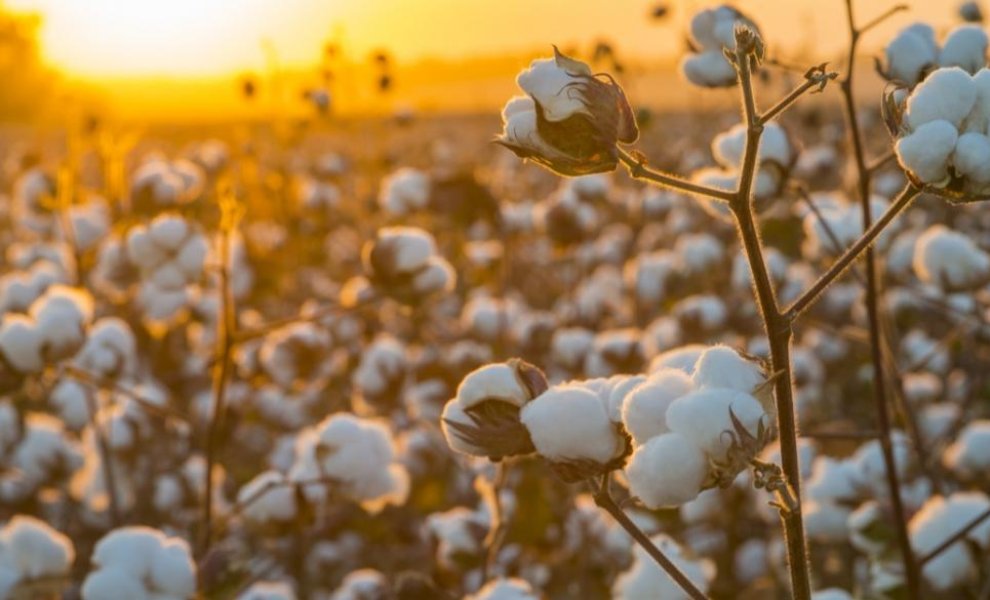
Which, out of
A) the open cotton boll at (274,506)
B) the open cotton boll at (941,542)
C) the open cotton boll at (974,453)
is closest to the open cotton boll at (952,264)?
the open cotton boll at (974,453)

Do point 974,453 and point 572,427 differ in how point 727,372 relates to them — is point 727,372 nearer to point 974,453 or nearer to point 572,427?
point 572,427

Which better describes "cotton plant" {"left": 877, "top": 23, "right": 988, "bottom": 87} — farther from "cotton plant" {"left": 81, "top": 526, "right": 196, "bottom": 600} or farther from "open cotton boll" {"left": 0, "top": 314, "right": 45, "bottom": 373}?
"open cotton boll" {"left": 0, "top": 314, "right": 45, "bottom": 373}

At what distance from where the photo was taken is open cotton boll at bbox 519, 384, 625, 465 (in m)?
1.19

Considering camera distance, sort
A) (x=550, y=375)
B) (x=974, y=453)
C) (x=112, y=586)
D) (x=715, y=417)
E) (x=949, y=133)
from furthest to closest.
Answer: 1. (x=550, y=375)
2. (x=974, y=453)
3. (x=112, y=586)
4. (x=949, y=133)
5. (x=715, y=417)

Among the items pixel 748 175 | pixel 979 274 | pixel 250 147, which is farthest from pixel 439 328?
pixel 748 175

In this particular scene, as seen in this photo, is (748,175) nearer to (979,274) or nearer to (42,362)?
(42,362)

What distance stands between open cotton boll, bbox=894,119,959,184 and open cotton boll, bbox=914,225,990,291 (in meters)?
1.89

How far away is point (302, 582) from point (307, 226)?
380 centimetres

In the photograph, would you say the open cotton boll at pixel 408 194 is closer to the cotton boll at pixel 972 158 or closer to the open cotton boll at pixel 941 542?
the open cotton boll at pixel 941 542

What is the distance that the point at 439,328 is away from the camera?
5.55 m

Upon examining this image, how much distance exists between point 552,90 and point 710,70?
1036 mm

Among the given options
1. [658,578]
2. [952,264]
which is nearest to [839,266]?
[658,578]

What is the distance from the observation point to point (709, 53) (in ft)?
7.14

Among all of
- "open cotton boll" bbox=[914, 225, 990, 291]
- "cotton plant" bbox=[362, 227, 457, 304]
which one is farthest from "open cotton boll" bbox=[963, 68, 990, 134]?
"open cotton boll" bbox=[914, 225, 990, 291]
